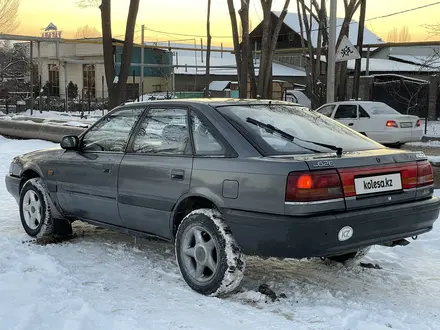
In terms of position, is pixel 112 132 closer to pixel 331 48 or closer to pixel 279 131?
pixel 279 131

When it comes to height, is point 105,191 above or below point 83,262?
above

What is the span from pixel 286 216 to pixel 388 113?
43.5ft

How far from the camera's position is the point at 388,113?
16.1m

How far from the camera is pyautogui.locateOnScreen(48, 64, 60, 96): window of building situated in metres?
55.1

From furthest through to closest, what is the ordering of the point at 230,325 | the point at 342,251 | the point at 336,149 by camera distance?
the point at 336,149 < the point at 342,251 < the point at 230,325

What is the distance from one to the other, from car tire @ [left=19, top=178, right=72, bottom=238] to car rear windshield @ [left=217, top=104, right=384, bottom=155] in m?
2.39

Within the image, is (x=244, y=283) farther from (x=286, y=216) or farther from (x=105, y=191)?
(x=105, y=191)

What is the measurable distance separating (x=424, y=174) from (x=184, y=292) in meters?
A: 2.10

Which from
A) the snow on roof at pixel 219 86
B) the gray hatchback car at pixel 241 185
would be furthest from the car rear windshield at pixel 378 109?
the snow on roof at pixel 219 86

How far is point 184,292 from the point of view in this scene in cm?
426

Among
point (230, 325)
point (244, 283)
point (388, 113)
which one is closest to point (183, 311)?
point (230, 325)

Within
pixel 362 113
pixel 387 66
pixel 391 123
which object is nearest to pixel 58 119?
pixel 362 113

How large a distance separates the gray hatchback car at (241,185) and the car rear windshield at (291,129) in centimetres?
1

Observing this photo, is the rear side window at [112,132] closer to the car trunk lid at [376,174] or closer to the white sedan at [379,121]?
the car trunk lid at [376,174]
